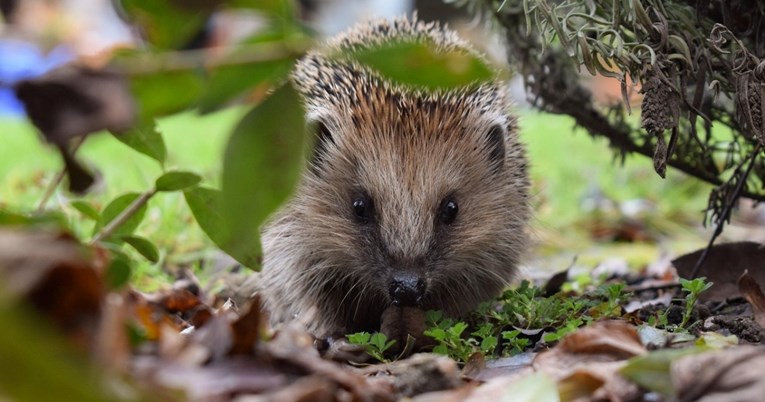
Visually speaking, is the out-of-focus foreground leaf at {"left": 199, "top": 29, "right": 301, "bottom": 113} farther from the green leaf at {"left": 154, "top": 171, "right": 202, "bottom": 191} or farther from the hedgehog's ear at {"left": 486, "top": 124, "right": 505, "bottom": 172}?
the hedgehog's ear at {"left": 486, "top": 124, "right": 505, "bottom": 172}

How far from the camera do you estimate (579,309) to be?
2.55 meters

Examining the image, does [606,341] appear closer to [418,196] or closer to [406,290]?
[406,290]

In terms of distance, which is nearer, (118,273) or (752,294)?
(118,273)

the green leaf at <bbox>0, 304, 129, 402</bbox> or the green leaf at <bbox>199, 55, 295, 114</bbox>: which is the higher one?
the green leaf at <bbox>199, 55, 295, 114</bbox>

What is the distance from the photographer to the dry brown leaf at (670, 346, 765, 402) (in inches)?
56.8

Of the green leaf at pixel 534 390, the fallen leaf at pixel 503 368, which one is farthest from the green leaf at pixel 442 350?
the green leaf at pixel 534 390

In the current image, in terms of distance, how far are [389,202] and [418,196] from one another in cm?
11

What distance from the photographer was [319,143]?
3508 mm

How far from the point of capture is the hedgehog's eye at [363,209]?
3291 mm

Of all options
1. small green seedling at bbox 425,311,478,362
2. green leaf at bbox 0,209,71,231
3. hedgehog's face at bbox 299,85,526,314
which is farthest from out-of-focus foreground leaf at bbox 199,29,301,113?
hedgehog's face at bbox 299,85,526,314

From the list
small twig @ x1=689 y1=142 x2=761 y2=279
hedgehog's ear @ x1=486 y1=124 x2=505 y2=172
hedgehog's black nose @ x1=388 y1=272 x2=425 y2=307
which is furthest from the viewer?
hedgehog's ear @ x1=486 y1=124 x2=505 y2=172

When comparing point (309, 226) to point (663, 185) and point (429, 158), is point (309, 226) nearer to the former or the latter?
point (429, 158)

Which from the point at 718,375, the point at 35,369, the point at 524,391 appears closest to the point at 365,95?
the point at 524,391

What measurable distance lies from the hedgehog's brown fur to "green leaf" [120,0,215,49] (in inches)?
64.4
